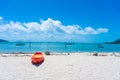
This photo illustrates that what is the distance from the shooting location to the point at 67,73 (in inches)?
516

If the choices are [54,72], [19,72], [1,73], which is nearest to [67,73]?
[54,72]

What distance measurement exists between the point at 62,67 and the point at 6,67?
375cm

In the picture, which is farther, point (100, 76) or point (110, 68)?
point (110, 68)

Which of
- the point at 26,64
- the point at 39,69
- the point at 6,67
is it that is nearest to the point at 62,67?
the point at 39,69

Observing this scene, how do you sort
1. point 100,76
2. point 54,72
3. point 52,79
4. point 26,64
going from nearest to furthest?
point 52,79
point 100,76
point 54,72
point 26,64

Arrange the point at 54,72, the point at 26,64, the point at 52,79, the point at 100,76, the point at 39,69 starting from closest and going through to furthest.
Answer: the point at 52,79 < the point at 100,76 < the point at 54,72 < the point at 39,69 < the point at 26,64

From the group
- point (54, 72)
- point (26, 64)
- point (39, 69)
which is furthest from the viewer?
point (26, 64)

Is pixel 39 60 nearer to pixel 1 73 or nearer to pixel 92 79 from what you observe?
pixel 1 73

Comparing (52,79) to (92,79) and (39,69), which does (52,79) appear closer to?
(92,79)

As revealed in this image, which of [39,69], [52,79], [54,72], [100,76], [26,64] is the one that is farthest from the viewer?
[26,64]

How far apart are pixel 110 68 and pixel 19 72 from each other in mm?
6249

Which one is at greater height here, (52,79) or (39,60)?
(39,60)

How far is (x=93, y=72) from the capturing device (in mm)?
13453

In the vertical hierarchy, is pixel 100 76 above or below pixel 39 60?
below
